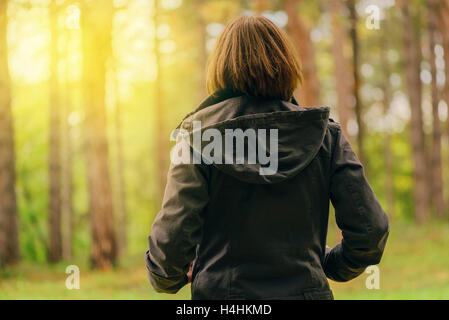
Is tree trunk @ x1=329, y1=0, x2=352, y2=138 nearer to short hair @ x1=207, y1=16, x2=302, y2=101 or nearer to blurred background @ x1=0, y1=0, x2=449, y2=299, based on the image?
blurred background @ x1=0, y1=0, x2=449, y2=299

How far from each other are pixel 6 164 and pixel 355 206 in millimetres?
11612

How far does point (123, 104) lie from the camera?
30406 mm

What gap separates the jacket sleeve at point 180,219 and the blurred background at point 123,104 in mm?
6342

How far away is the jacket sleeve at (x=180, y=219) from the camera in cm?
190

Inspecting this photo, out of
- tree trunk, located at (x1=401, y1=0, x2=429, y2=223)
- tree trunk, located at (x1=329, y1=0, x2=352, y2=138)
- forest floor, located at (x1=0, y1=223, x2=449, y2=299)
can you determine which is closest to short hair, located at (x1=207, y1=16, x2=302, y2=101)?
forest floor, located at (x1=0, y1=223, x2=449, y2=299)

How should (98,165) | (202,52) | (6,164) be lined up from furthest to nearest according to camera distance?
(202,52) → (98,165) → (6,164)

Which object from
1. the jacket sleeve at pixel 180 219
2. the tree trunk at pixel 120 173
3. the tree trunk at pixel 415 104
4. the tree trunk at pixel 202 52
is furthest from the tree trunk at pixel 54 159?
the jacket sleeve at pixel 180 219

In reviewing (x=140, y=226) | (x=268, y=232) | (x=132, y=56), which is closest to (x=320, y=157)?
(x=268, y=232)

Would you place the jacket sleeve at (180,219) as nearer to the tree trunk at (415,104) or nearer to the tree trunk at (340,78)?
the tree trunk at (340,78)

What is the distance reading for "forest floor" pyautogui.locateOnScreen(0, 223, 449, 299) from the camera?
879 cm

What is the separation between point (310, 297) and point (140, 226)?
40.7 m

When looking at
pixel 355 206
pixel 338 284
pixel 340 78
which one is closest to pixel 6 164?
pixel 338 284

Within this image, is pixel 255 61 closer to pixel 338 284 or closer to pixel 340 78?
pixel 338 284
